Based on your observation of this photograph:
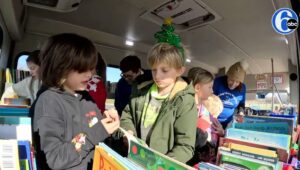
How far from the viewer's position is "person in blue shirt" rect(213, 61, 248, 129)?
9.52 feet

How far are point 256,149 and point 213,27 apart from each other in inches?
111

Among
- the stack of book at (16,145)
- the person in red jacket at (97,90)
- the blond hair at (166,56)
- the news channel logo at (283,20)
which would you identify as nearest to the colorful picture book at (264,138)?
the blond hair at (166,56)

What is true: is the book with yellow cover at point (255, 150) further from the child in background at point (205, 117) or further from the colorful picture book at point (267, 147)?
the child in background at point (205, 117)

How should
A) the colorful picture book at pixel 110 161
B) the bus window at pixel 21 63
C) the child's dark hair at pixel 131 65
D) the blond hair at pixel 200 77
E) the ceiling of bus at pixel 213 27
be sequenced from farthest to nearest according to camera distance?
the bus window at pixel 21 63 → the ceiling of bus at pixel 213 27 → the child's dark hair at pixel 131 65 → the blond hair at pixel 200 77 → the colorful picture book at pixel 110 161

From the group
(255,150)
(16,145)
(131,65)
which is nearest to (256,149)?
(255,150)

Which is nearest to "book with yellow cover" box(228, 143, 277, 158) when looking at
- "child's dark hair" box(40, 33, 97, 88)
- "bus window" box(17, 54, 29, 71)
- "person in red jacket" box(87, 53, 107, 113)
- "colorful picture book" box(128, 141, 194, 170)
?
"colorful picture book" box(128, 141, 194, 170)

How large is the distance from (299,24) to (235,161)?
56 centimetres

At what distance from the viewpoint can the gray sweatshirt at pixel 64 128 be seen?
895 millimetres

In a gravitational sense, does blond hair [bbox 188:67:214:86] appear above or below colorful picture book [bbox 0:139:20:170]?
above

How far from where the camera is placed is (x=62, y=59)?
40.1 inches

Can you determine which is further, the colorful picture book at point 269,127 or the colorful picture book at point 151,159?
the colorful picture book at point 269,127

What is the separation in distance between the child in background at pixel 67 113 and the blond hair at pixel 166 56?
36 cm

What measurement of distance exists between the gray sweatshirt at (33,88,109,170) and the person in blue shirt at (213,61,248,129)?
6.84 feet

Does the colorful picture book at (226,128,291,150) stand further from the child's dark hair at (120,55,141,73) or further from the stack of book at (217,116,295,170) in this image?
the child's dark hair at (120,55,141,73)
